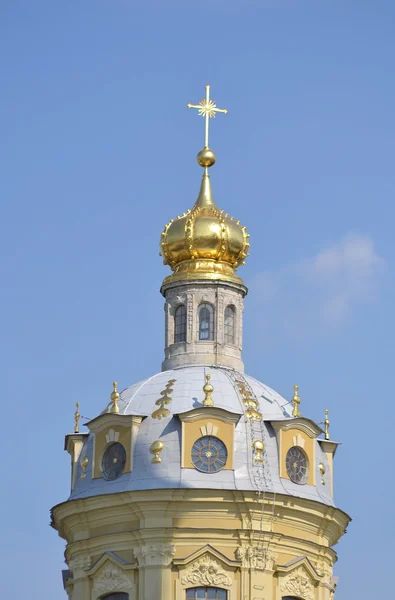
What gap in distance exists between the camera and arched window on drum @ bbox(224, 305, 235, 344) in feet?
230

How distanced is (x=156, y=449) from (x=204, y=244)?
27.7 ft

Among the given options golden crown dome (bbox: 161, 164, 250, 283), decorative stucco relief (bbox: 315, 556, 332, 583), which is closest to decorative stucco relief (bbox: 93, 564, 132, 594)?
decorative stucco relief (bbox: 315, 556, 332, 583)

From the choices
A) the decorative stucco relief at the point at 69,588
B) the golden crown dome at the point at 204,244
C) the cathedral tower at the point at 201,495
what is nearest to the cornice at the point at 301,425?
the cathedral tower at the point at 201,495

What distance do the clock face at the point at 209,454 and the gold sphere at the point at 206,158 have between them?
11.1 m

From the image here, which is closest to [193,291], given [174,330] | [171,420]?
[174,330]

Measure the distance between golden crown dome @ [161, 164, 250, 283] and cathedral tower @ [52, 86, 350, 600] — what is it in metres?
2.75

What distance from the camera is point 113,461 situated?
216 feet

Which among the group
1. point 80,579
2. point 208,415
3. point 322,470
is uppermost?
point 208,415

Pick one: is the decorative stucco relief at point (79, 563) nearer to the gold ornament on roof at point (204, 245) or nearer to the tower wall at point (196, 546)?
the tower wall at point (196, 546)

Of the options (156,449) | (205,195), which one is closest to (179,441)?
(156,449)

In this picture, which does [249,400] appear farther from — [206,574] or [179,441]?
[206,574]

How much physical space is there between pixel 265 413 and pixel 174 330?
532 centimetres

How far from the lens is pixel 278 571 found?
211 feet

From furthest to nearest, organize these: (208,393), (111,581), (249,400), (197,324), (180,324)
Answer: (180,324)
(197,324)
(249,400)
(208,393)
(111,581)
